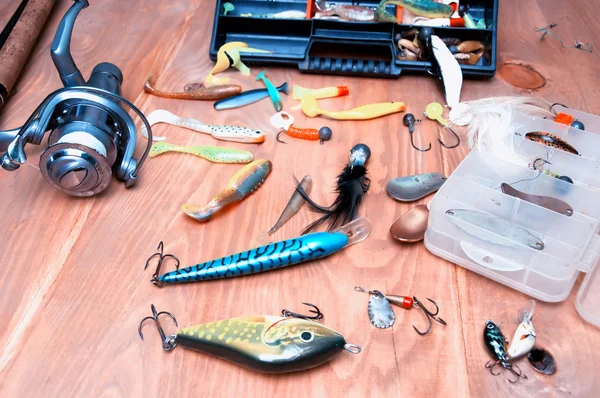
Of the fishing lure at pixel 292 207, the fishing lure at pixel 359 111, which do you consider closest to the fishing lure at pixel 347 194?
the fishing lure at pixel 292 207

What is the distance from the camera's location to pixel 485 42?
117 cm

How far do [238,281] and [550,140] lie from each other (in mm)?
574

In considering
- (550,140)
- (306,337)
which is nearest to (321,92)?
(550,140)

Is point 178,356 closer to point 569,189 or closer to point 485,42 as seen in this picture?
point 569,189

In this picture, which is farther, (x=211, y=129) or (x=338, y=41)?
(x=338, y=41)

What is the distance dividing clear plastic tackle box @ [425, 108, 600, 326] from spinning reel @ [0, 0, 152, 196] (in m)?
0.51

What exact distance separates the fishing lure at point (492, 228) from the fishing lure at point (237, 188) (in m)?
0.32

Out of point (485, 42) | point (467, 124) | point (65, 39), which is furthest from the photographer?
point (485, 42)

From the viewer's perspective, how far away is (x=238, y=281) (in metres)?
0.80

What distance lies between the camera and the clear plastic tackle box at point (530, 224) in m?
0.76

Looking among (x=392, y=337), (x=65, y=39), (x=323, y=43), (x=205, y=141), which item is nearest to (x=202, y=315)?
(x=392, y=337)

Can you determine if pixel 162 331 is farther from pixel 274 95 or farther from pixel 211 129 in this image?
pixel 274 95

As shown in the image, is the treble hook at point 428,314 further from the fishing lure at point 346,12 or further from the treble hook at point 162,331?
the fishing lure at point 346,12

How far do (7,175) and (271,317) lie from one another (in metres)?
0.57
